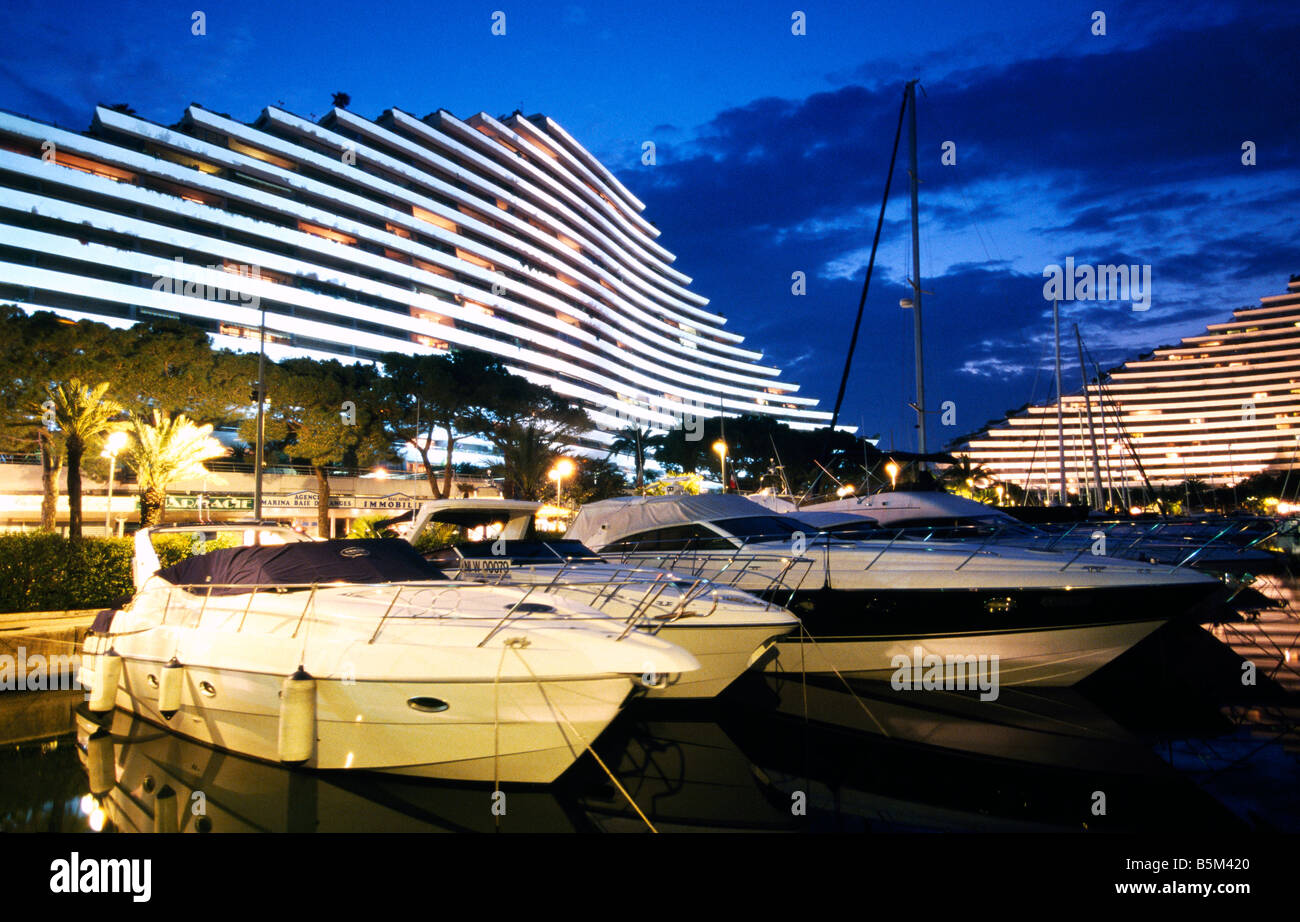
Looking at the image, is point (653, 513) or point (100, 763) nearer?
point (100, 763)

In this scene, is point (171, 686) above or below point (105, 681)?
above

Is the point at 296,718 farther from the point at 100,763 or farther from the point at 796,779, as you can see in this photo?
the point at 796,779

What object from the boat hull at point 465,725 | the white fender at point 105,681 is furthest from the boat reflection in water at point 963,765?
the white fender at point 105,681

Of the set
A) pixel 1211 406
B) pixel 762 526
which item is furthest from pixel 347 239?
pixel 1211 406

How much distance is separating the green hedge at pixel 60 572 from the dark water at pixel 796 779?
5.91m

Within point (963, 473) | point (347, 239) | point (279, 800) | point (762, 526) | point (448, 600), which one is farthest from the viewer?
point (347, 239)

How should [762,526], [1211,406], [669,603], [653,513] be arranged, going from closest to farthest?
[669,603] < [762,526] < [653,513] < [1211,406]

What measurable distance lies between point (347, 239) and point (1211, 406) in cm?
12153

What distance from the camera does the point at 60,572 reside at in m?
13.9

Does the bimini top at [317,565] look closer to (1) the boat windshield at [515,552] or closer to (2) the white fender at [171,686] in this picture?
(2) the white fender at [171,686]

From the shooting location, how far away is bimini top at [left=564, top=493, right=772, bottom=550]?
11992 millimetres

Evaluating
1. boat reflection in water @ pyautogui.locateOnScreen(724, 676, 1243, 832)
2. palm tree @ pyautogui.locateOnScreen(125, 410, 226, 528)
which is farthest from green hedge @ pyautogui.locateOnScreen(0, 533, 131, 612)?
boat reflection in water @ pyautogui.locateOnScreen(724, 676, 1243, 832)
